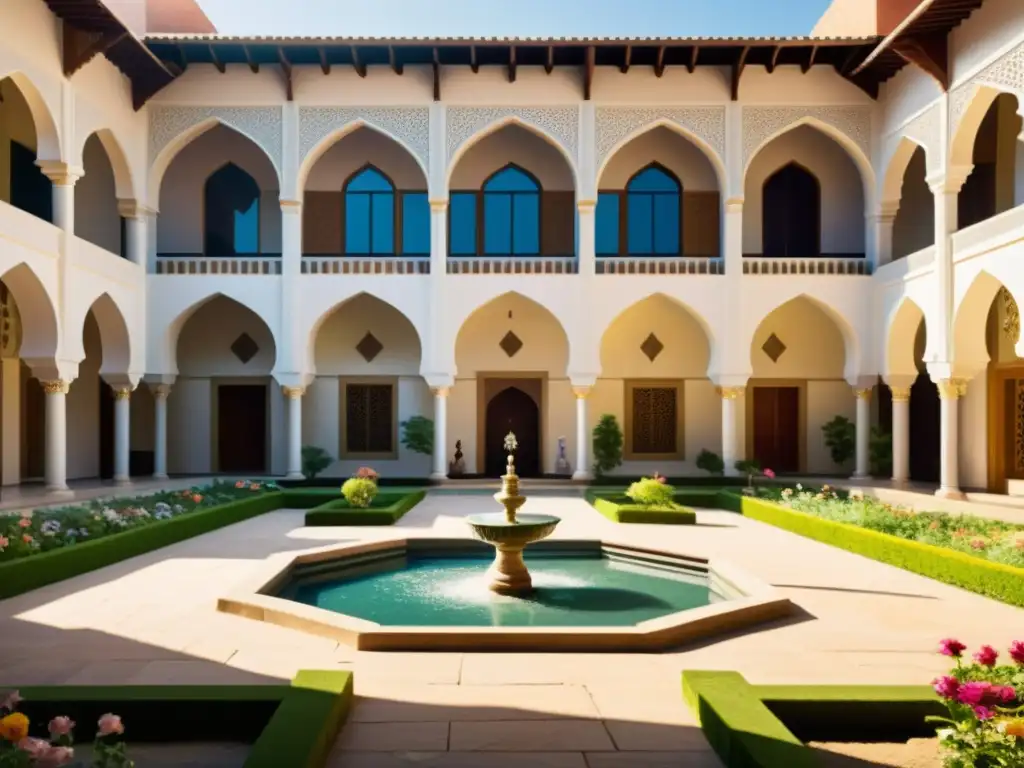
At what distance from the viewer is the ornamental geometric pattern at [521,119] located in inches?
625

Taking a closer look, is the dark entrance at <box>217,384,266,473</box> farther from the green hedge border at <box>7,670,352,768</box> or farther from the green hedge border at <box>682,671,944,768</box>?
the green hedge border at <box>682,671,944,768</box>

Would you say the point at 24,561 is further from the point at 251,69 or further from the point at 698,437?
the point at 698,437

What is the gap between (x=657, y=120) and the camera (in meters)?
15.9

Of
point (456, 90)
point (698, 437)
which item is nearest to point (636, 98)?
point (456, 90)

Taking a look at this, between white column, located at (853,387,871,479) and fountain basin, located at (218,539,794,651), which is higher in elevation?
white column, located at (853,387,871,479)

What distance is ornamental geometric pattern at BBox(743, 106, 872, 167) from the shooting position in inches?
623

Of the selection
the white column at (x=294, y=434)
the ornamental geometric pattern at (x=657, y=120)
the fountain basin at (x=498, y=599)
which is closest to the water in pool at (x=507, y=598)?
the fountain basin at (x=498, y=599)

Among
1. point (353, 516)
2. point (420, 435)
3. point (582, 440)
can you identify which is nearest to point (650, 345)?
point (582, 440)

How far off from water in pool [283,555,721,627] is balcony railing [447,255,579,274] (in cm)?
808

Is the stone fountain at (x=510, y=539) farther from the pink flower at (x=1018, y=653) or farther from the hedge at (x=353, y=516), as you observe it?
the pink flower at (x=1018, y=653)

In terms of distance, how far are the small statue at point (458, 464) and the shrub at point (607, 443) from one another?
2993 mm

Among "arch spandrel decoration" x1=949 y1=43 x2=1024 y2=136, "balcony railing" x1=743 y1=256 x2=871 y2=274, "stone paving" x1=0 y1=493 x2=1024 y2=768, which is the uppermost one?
"arch spandrel decoration" x1=949 y1=43 x2=1024 y2=136

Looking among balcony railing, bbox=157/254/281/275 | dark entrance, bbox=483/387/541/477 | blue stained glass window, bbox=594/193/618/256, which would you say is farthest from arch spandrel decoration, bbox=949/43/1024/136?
balcony railing, bbox=157/254/281/275

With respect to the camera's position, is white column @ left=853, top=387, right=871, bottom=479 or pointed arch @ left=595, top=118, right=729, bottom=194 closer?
pointed arch @ left=595, top=118, right=729, bottom=194
